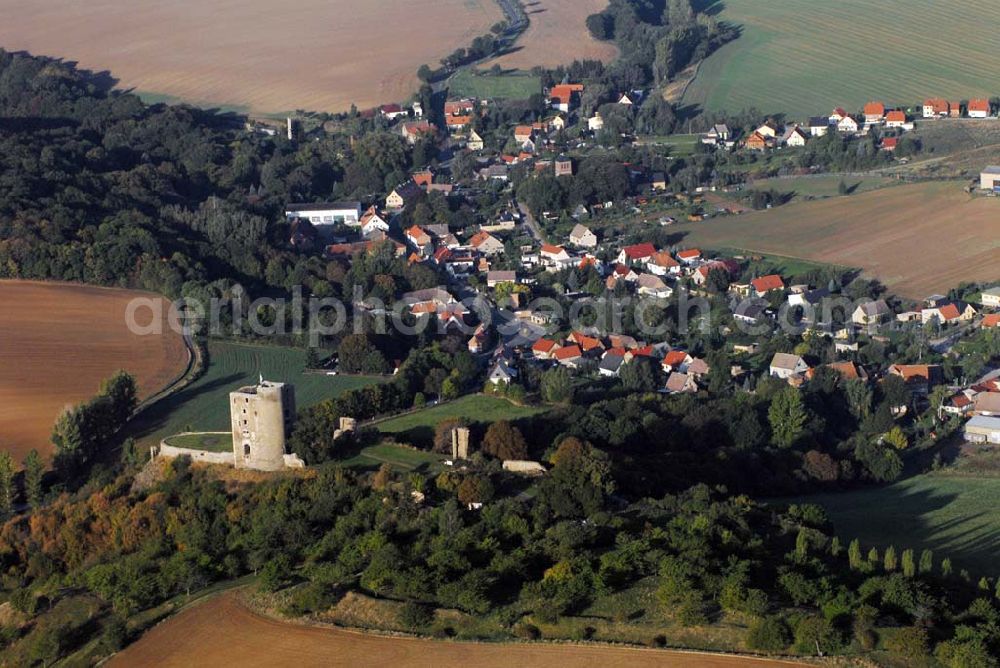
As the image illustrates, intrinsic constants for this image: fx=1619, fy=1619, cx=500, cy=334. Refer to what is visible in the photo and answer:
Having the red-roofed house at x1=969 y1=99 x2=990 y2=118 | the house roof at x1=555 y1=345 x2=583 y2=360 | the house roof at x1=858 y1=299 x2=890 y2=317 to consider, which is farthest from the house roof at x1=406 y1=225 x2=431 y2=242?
the red-roofed house at x1=969 y1=99 x2=990 y2=118

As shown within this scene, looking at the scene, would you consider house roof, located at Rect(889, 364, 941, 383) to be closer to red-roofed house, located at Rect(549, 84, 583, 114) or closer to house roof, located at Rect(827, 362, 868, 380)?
house roof, located at Rect(827, 362, 868, 380)

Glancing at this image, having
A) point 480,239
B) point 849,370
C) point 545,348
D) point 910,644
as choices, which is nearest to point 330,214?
point 480,239

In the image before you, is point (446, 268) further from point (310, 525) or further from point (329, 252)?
point (310, 525)

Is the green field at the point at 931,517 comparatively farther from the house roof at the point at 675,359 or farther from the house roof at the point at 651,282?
the house roof at the point at 651,282

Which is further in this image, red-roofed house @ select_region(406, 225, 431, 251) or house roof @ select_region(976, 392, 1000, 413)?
red-roofed house @ select_region(406, 225, 431, 251)

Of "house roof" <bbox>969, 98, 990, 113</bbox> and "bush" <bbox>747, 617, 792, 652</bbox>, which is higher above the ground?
"house roof" <bbox>969, 98, 990, 113</bbox>

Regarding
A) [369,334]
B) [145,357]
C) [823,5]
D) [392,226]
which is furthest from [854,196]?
[823,5]
